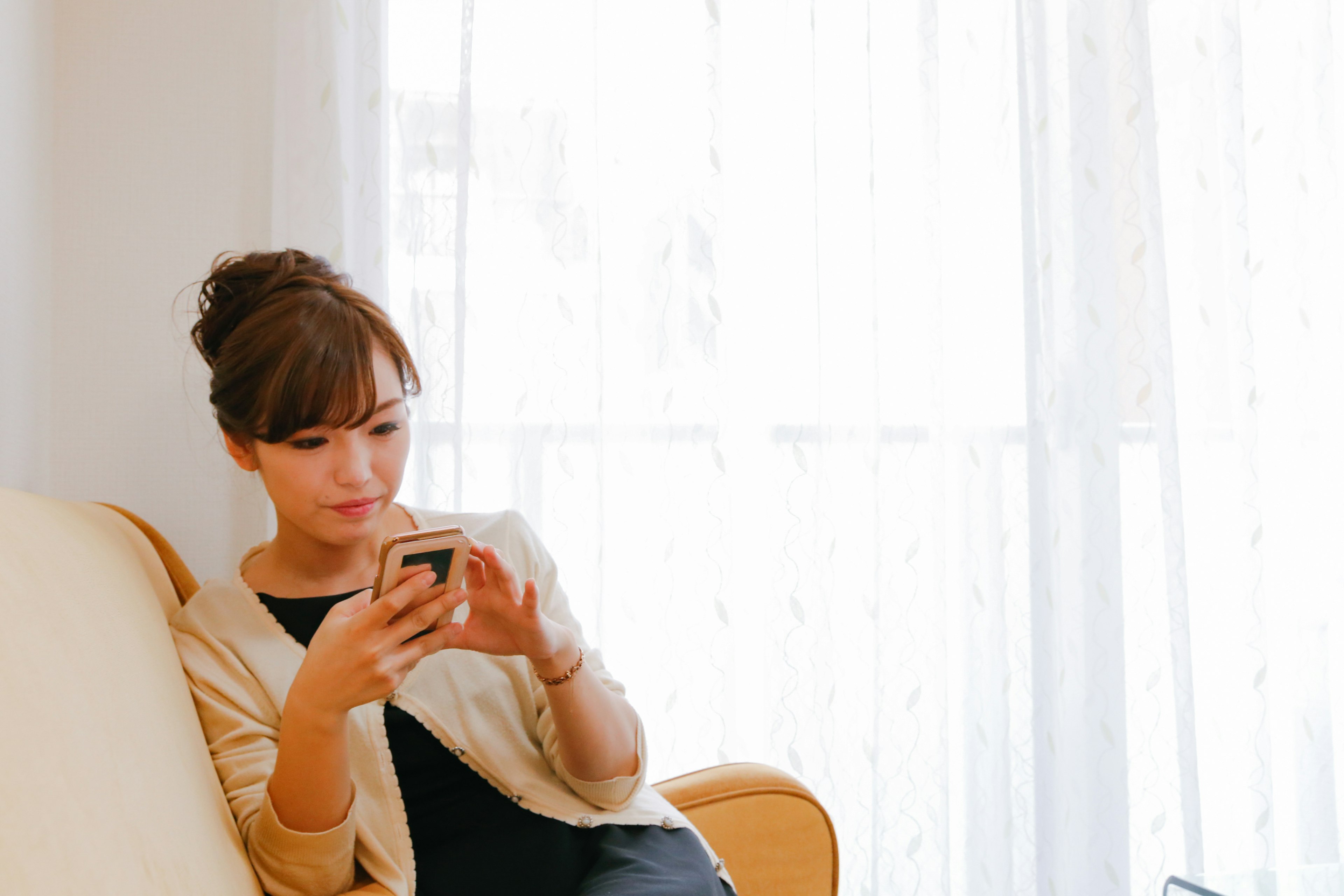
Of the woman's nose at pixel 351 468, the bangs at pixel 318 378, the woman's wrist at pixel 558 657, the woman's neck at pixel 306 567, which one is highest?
the bangs at pixel 318 378

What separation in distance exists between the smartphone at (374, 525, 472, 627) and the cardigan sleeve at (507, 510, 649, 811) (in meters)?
0.15

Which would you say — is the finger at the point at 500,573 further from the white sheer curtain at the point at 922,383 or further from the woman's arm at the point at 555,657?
the white sheer curtain at the point at 922,383

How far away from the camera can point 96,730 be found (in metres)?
0.56

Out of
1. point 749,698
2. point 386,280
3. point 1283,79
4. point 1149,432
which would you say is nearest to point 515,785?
point 749,698

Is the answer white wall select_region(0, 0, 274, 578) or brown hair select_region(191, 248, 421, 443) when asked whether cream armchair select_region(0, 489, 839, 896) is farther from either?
white wall select_region(0, 0, 274, 578)

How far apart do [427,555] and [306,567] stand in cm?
35

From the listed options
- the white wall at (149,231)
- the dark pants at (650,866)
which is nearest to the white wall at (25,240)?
the white wall at (149,231)

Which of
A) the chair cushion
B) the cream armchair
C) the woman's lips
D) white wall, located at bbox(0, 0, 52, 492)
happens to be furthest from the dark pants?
white wall, located at bbox(0, 0, 52, 492)

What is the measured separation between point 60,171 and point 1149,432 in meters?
2.03

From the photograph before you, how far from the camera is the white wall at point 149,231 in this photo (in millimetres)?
1381

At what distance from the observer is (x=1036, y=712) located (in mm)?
1797

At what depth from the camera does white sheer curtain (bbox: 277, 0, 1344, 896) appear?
1.57m

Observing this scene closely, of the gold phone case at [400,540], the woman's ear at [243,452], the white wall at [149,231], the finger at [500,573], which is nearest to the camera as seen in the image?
the gold phone case at [400,540]

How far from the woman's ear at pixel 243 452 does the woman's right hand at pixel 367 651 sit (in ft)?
0.90
